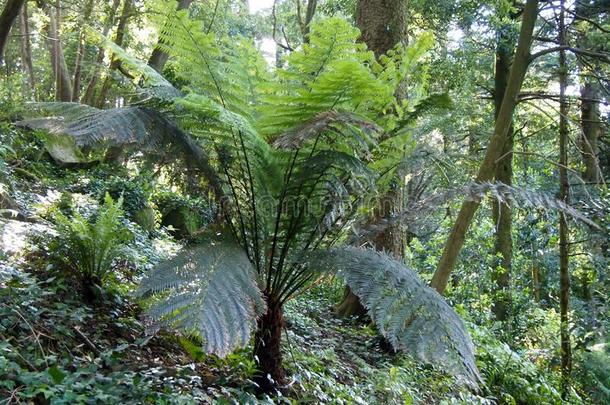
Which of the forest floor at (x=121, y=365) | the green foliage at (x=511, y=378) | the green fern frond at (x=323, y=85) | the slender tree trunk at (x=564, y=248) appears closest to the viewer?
the forest floor at (x=121, y=365)

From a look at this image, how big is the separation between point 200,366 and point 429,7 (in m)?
6.84

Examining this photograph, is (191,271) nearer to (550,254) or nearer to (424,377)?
(424,377)

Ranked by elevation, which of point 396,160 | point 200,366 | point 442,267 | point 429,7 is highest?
point 429,7

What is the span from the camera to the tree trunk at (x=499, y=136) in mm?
4214

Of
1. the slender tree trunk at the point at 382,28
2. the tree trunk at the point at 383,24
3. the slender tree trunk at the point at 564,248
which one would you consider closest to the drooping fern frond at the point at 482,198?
the slender tree trunk at the point at 382,28

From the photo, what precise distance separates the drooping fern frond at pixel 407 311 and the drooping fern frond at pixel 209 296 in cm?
41

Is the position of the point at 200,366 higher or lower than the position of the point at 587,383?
higher

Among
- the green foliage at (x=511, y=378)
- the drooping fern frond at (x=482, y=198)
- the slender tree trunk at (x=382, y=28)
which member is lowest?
the green foliage at (x=511, y=378)

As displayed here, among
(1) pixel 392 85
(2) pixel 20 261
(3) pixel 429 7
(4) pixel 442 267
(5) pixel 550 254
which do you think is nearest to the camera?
(1) pixel 392 85

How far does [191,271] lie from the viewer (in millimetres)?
1956

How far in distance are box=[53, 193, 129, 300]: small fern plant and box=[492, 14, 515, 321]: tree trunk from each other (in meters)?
5.11

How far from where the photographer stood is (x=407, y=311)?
6.54 feet

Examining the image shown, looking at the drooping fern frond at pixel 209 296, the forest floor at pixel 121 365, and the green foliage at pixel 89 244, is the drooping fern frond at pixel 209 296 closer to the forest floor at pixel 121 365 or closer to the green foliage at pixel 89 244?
the forest floor at pixel 121 365

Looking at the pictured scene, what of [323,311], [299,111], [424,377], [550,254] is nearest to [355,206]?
[299,111]
